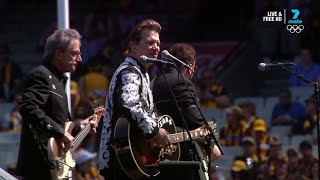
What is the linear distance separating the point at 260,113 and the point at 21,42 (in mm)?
5555

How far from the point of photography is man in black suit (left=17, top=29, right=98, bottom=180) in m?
6.96

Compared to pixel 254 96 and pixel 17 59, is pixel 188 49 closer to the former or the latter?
pixel 254 96

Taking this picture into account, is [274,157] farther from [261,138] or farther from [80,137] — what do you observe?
[80,137]

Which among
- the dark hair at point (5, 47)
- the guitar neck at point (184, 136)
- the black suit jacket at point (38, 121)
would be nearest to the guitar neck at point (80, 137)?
the black suit jacket at point (38, 121)

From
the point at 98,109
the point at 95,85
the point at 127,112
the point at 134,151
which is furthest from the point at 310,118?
the point at 127,112

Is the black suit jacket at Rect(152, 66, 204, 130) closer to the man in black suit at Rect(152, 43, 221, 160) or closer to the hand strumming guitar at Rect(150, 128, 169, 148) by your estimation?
the man in black suit at Rect(152, 43, 221, 160)

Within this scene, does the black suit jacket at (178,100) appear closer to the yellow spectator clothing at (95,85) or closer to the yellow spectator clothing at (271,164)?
the yellow spectator clothing at (271,164)

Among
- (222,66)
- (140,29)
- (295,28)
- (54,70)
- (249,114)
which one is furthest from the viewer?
(222,66)

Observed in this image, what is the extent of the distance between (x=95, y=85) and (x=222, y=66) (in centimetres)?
315

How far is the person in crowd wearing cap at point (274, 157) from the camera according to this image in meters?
12.7

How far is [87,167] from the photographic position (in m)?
12.5

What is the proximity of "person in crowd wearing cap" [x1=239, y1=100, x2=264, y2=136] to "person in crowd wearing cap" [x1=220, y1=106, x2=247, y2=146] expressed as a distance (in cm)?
8

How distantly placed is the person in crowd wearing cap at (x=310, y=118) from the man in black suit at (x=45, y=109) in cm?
712

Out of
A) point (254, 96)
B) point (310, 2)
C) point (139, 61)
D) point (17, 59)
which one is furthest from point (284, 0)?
point (139, 61)
